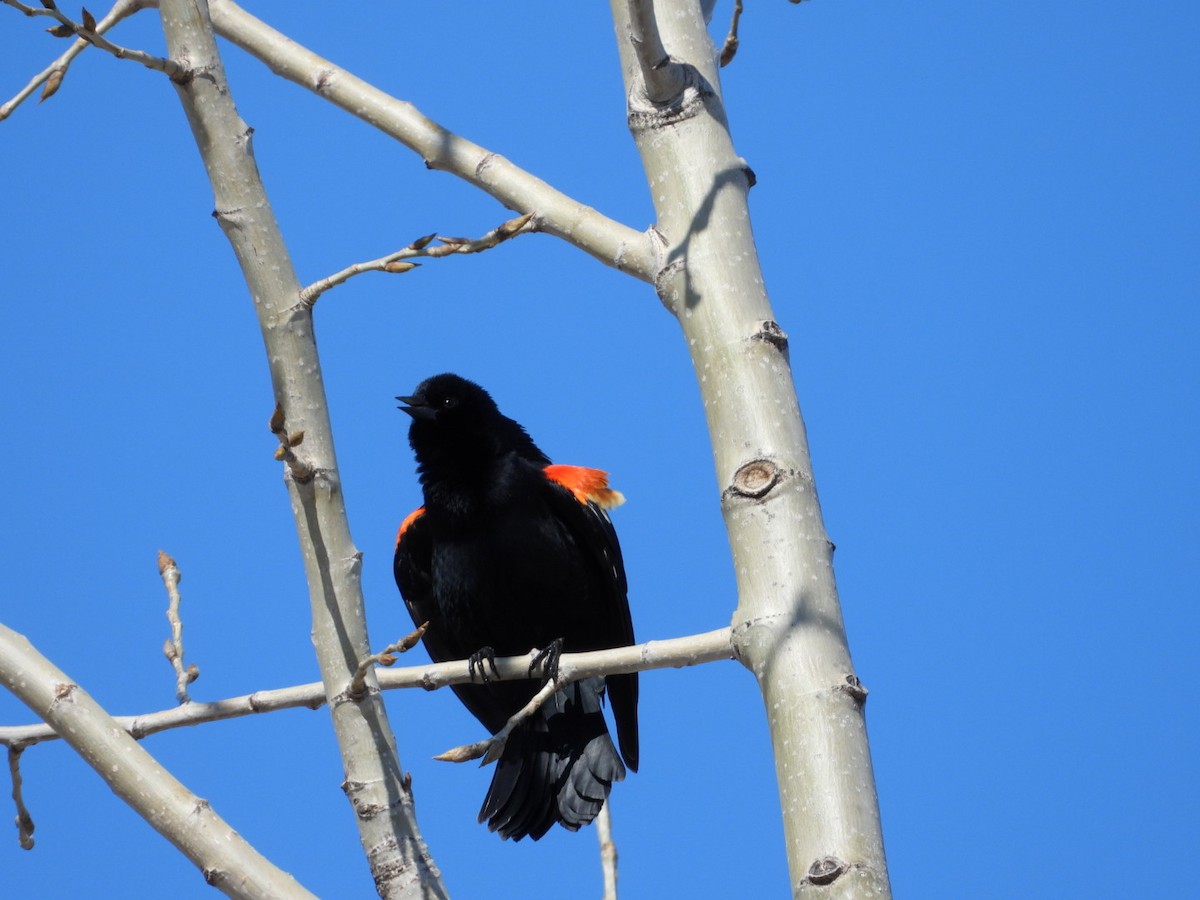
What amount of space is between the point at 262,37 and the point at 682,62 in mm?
1411

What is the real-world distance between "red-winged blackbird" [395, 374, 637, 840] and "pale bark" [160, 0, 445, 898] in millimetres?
2360

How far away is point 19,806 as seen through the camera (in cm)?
300

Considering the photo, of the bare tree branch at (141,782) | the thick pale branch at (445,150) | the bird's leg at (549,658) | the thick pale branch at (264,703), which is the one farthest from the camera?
the bird's leg at (549,658)

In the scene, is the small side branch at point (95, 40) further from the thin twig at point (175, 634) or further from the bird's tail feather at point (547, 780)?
the bird's tail feather at point (547, 780)

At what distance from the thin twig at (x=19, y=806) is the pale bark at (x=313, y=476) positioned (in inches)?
35.2

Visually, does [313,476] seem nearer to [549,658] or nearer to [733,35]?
[733,35]

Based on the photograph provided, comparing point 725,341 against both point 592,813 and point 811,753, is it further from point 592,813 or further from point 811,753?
point 592,813

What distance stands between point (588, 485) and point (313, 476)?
2.82 metres

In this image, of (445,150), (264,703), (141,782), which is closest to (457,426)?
(445,150)

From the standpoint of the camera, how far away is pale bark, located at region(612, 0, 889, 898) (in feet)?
6.61

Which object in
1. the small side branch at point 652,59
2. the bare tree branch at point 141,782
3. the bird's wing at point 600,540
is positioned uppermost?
the bird's wing at point 600,540

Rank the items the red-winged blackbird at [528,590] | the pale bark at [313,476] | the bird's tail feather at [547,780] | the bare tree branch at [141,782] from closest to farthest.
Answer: the bare tree branch at [141,782] → the pale bark at [313,476] → the bird's tail feather at [547,780] → the red-winged blackbird at [528,590]

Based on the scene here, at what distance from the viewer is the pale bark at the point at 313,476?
2.49 meters

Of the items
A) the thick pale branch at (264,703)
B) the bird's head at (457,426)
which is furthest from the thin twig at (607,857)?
the bird's head at (457,426)
